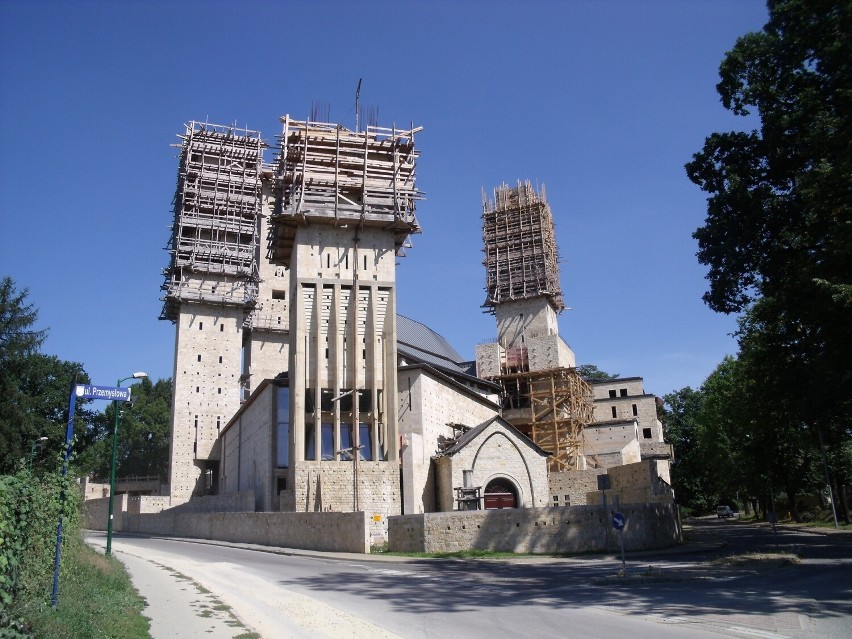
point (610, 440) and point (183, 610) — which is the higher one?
point (610, 440)

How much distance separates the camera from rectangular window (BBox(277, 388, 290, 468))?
45.9 m

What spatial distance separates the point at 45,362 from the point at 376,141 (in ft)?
120

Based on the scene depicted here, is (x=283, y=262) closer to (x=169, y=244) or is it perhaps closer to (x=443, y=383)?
(x=443, y=383)

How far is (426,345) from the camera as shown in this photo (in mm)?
63875

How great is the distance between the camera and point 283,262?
50.8m

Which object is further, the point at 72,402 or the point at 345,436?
the point at 345,436

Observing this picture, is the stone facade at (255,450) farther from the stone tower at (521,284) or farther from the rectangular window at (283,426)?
the stone tower at (521,284)

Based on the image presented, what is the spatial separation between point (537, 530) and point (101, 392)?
2039 centimetres

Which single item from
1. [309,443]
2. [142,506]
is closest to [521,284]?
[309,443]

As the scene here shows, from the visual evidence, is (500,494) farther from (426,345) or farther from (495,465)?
(426,345)

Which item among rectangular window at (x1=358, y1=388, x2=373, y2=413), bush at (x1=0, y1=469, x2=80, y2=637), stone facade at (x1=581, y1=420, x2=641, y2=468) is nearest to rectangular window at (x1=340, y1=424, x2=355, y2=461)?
rectangular window at (x1=358, y1=388, x2=373, y2=413)

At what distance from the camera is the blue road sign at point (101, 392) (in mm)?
13180

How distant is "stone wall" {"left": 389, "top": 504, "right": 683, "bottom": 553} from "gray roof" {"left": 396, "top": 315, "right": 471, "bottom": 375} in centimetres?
2250

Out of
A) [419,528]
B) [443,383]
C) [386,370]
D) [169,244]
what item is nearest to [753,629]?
[419,528]
